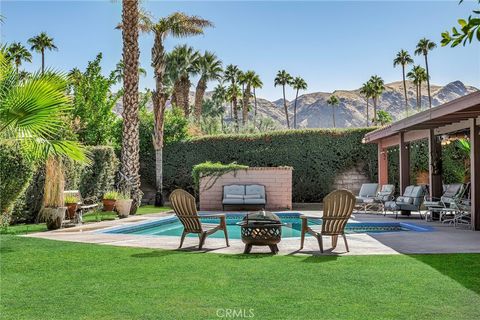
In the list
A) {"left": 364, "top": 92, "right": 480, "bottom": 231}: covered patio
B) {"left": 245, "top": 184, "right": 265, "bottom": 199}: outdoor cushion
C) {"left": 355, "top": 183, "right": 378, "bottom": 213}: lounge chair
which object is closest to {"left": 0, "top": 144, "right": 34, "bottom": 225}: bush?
{"left": 245, "top": 184, "right": 265, "bottom": 199}: outdoor cushion

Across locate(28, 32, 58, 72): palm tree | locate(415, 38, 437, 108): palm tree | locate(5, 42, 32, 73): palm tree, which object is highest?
locate(415, 38, 437, 108): palm tree

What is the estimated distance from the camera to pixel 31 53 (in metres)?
41.8

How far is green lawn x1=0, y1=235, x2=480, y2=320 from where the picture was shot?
14.2ft

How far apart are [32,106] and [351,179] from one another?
16.0 m

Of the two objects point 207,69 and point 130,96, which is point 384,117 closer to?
point 207,69

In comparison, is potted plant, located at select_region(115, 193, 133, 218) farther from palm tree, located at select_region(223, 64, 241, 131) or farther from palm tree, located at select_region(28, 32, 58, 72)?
palm tree, located at select_region(223, 64, 241, 131)

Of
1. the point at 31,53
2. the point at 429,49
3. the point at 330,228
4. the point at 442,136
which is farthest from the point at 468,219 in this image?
the point at 429,49

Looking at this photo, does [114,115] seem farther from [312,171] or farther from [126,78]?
[312,171]

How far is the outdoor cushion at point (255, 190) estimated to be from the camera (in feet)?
56.7

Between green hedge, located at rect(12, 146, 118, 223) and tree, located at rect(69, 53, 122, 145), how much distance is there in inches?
165

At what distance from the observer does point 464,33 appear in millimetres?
1873

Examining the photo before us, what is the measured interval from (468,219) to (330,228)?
685 centimetres

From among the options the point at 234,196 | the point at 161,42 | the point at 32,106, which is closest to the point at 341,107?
the point at 161,42

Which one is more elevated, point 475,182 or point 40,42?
point 40,42
